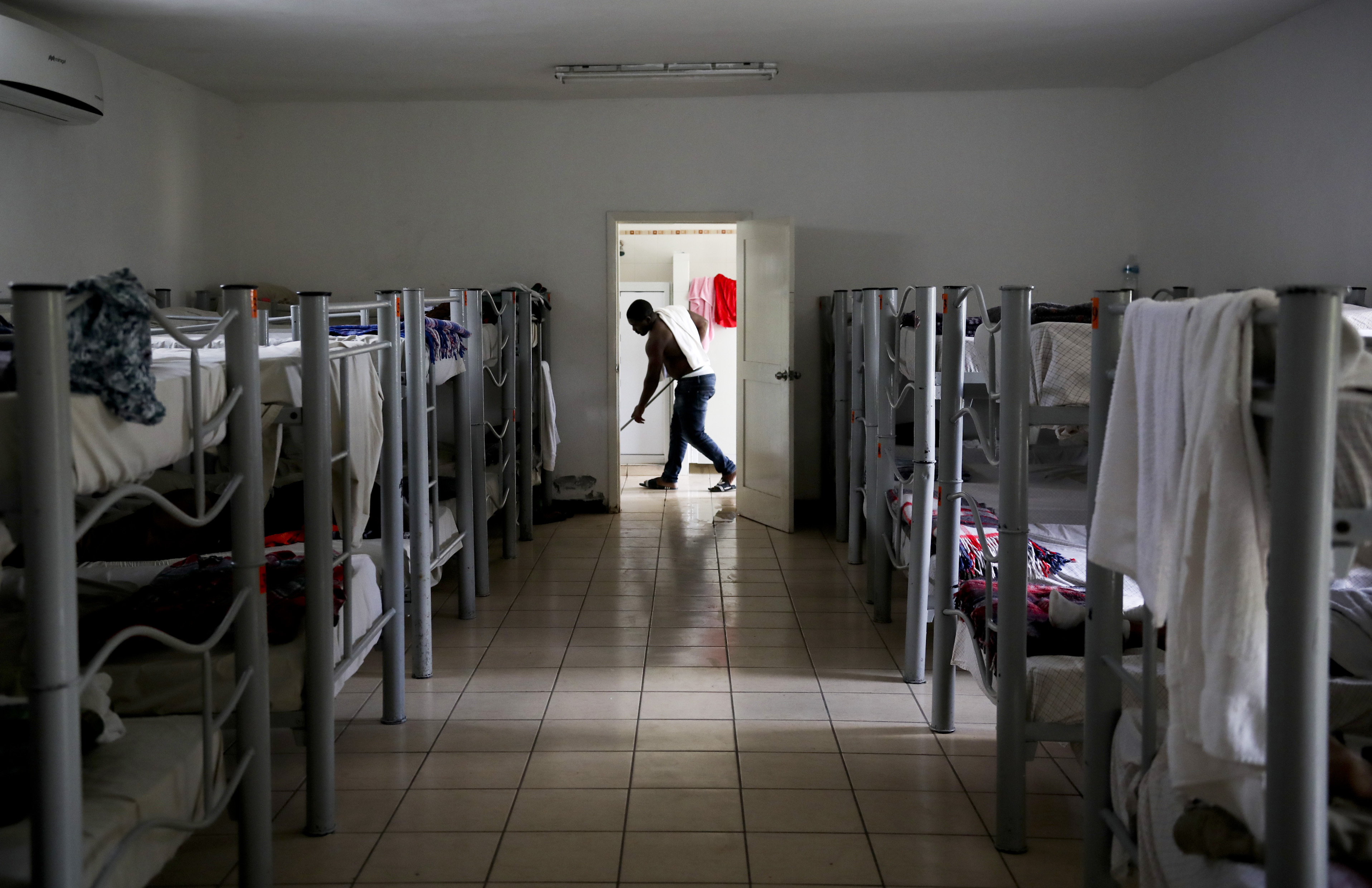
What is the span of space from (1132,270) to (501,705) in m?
5.19

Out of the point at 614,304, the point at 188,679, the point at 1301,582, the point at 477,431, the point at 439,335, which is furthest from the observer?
the point at 614,304

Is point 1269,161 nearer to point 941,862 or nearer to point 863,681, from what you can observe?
point 863,681

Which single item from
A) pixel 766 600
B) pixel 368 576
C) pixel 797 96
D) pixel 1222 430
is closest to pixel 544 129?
pixel 797 96

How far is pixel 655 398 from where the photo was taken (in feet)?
28.2

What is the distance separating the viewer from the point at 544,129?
6.99 meters

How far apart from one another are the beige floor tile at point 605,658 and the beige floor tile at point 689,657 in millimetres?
46

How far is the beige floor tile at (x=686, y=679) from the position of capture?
384 cm

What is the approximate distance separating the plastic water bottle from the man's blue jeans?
2.81 metres

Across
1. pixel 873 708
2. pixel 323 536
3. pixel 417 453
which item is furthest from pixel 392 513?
pixel 873 708

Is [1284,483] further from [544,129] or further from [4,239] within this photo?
[544,129]

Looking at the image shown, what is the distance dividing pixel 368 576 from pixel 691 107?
15.1 feet

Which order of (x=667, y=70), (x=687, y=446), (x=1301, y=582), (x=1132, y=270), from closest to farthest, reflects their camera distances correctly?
(x=1301, y=582), (x=667, y=70), (x=1132, y=270), (x=687, y=446)

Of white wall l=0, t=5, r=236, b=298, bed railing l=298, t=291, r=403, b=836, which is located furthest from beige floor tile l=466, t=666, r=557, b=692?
white wall l=0, t=5, r=236, b=298

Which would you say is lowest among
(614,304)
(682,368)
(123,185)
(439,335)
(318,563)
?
(318,563)
